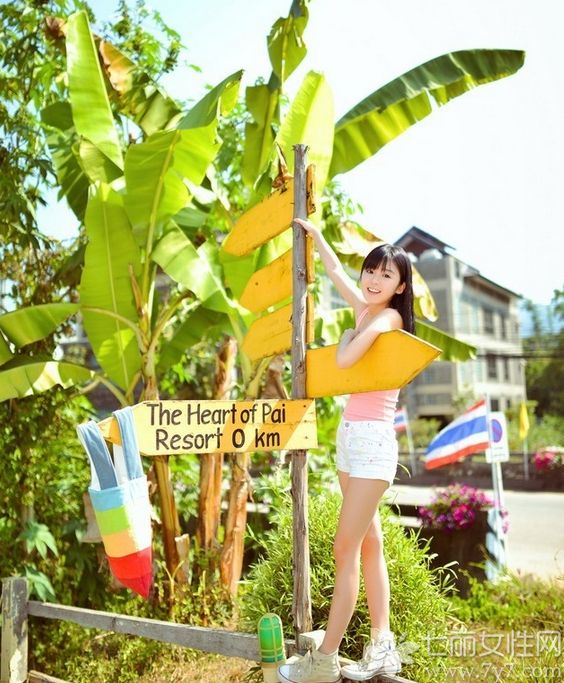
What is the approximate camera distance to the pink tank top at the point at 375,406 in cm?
272

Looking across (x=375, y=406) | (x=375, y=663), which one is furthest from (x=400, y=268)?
(x=375, y=663)

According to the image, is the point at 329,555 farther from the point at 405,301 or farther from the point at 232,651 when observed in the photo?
the point at 405,301

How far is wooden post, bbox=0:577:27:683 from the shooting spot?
4.41 meters

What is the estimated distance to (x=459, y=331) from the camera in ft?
111

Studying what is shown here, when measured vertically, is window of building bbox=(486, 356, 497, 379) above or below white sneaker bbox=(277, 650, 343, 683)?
above

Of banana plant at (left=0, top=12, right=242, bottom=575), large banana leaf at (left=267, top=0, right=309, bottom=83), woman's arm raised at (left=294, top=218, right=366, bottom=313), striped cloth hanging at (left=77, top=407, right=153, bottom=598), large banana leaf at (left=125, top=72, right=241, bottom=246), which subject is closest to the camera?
striped cloth hanging at (left=77, top=407, right=153, bottom=598)

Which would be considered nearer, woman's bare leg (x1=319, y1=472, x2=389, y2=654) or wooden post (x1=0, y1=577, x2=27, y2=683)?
woman's bare leg (x1=319, y1=472, x2=389, y2=654)

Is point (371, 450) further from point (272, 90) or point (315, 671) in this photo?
point (272, 90)

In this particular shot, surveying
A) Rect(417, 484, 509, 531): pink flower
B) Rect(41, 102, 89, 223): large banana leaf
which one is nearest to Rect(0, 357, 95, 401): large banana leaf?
Rect(41, 102, 89, 223): large banana leaf

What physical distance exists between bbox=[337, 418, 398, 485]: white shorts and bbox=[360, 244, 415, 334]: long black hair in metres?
0.42

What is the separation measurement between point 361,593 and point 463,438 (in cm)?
407

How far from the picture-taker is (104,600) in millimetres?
5637

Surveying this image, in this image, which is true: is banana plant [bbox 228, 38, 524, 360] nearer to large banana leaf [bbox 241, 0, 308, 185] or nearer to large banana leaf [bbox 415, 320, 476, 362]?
large banana leaf [bbox 241, 0, 308, 185]

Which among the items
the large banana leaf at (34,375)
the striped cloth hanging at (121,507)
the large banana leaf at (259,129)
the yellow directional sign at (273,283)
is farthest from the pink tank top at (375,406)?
the large banana leaf at (259,129)
